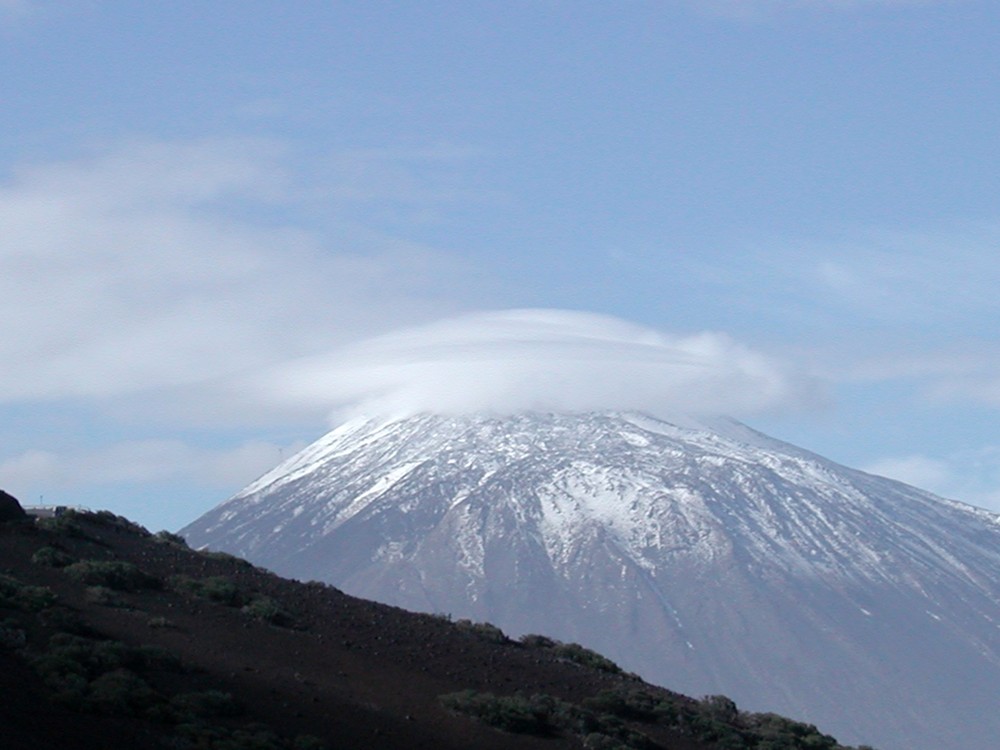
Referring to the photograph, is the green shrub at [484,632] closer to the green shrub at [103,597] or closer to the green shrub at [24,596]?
the green shrub at [103,597]

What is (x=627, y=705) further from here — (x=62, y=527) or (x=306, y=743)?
(x=62, y=527)

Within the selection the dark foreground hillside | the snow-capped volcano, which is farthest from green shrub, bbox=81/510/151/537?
the snow-capped volcano

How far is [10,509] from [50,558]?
133 inches

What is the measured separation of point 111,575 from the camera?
35.0m

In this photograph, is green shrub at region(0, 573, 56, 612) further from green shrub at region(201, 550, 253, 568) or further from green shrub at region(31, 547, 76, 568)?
green shrub at region(201, 550, 253, 568)

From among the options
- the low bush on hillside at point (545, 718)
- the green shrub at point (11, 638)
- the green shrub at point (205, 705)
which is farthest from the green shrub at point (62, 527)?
the low bush on hillside at point (545, 718)

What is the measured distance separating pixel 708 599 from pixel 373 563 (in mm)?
37059

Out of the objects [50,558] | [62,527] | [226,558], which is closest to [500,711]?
[50,558]

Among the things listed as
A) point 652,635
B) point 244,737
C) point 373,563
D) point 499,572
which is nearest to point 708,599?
point 652,635

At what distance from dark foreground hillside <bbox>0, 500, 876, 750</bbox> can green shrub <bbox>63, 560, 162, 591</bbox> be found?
0.12ft

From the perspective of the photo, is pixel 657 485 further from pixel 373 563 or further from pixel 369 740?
pixel 369 740

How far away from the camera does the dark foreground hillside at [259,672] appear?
27.9 m

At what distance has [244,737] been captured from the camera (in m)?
27.5

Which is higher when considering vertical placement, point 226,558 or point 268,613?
point 226,558
